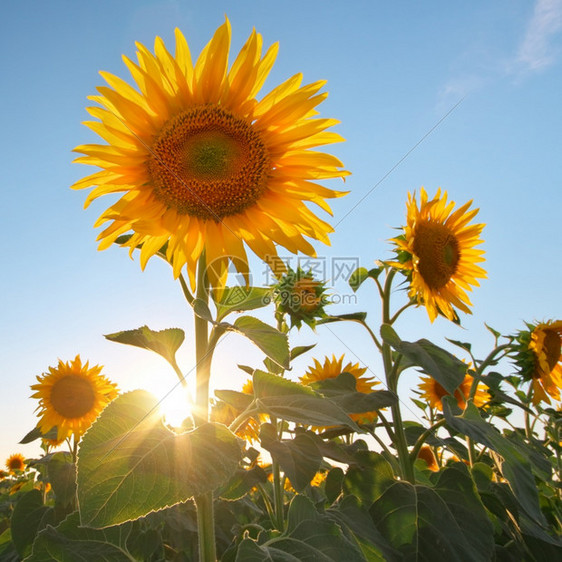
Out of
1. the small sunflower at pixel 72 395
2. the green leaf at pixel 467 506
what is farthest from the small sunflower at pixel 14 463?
the green leaf at pixel 467 506

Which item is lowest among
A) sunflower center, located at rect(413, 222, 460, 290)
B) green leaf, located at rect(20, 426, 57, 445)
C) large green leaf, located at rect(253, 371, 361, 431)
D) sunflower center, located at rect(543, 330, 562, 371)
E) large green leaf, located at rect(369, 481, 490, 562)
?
large green leaf, located at rect(369, 481, 490, 562)

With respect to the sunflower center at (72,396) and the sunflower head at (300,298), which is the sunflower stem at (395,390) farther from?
the sunflower center at (72,396)

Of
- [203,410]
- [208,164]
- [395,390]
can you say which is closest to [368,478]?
[395,390]

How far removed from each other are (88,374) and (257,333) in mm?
4072

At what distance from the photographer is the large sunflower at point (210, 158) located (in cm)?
186

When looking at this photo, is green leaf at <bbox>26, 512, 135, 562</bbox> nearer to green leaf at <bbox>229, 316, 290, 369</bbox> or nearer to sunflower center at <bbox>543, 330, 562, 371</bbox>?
green leaf at <bbox>229, 316, 290, 369</bbox>

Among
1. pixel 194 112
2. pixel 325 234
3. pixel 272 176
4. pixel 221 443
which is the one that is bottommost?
pixel 221 443

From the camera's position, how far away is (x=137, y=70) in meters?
1.86

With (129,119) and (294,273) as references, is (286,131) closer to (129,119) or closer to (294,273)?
(129,119)

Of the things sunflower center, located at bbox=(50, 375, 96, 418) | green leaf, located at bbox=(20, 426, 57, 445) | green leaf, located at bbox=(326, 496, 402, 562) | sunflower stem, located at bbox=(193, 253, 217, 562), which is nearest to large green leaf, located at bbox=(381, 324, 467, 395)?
green leaf, located at bbox=(326, 496, 402, 562)

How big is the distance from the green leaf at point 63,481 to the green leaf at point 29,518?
0.17 m

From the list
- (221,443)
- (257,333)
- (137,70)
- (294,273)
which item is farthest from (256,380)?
(294,273)

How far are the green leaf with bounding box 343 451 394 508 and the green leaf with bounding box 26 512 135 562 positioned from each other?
99 cm

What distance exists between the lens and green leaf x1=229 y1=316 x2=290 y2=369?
4.60 ft
